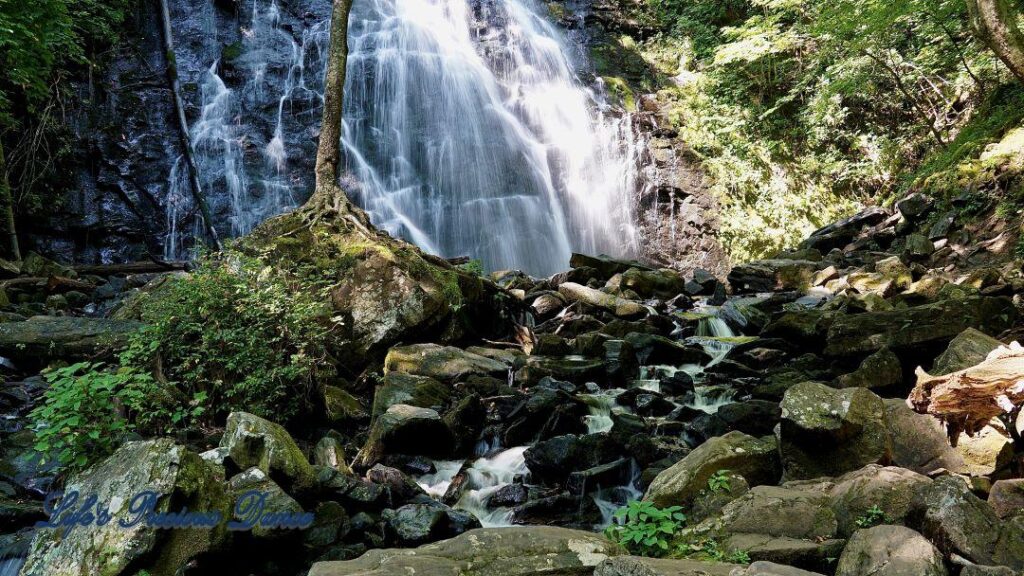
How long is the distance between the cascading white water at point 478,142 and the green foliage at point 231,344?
8.04m

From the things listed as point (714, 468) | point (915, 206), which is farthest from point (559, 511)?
point (915, 206)

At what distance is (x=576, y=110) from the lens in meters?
18.8

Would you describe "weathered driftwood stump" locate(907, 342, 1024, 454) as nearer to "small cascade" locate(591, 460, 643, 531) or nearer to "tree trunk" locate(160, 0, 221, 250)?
"small cascade" locate(591, 460, 643, 531)

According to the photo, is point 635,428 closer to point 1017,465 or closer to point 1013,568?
point 1017,465

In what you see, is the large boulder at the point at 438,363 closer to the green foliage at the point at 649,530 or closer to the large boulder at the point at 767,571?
the green foliage at the point at 649,530

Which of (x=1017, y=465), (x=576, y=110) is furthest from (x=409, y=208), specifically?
(x=1017, y=465)

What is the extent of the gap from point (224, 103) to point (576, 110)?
9.90 meters

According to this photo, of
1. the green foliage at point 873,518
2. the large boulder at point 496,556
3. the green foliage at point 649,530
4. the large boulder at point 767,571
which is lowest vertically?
the green foliage at point 649,530

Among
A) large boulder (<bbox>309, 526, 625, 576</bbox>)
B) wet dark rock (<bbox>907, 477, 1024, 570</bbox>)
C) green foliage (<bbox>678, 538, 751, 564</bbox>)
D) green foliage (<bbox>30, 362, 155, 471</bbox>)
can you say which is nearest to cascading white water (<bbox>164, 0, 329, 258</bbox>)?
green foliage (<bbox>30, 362, 155, 471</bbox>)

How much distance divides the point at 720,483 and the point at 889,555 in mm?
1298

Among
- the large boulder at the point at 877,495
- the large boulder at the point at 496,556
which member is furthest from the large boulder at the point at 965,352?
the large boulder at the point at 496,556

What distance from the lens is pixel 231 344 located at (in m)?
5.96

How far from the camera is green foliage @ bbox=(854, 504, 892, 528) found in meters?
3.10

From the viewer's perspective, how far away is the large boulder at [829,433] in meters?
3.99
